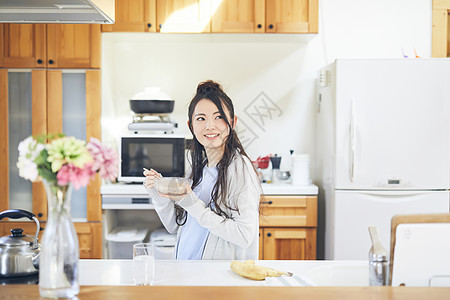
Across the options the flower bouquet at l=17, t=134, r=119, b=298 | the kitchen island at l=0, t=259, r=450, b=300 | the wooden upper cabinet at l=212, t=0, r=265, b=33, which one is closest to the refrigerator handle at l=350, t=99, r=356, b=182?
the wooden upper cabinet at l=212, t=0, r=265, b=33

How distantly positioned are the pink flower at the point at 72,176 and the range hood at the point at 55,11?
866 mm

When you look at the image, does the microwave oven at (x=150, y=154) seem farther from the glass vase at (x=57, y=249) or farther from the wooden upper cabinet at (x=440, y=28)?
the glass vase at (x=57, y=249)

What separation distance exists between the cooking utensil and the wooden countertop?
2475mm

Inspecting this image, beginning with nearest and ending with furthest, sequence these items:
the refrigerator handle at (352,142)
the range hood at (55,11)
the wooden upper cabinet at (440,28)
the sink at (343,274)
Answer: the sink at (343,274) < the range hood at (55,11) < the refrigerator handle at (352,142) < the wooden upper cabinet at (440,28)

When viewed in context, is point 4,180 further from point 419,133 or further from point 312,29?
point 419,133

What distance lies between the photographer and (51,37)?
343cm

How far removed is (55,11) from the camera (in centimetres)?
190

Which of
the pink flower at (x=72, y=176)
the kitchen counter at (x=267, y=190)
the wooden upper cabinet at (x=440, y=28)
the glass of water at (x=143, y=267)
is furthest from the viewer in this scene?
the wooden upper cabinet at (x=440, y=28)

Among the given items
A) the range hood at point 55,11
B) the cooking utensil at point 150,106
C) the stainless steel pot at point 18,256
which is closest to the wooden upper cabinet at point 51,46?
the cooking utensil at point 150,106

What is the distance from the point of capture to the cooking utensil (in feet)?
11.6

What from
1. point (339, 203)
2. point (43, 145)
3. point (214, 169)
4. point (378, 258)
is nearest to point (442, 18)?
point (339, 203)

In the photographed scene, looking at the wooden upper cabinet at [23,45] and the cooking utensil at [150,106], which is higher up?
the wooden upper cabinet at [23,45]

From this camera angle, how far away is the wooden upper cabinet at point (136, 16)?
3477 millimetres

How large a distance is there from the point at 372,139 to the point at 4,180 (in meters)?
2.51
